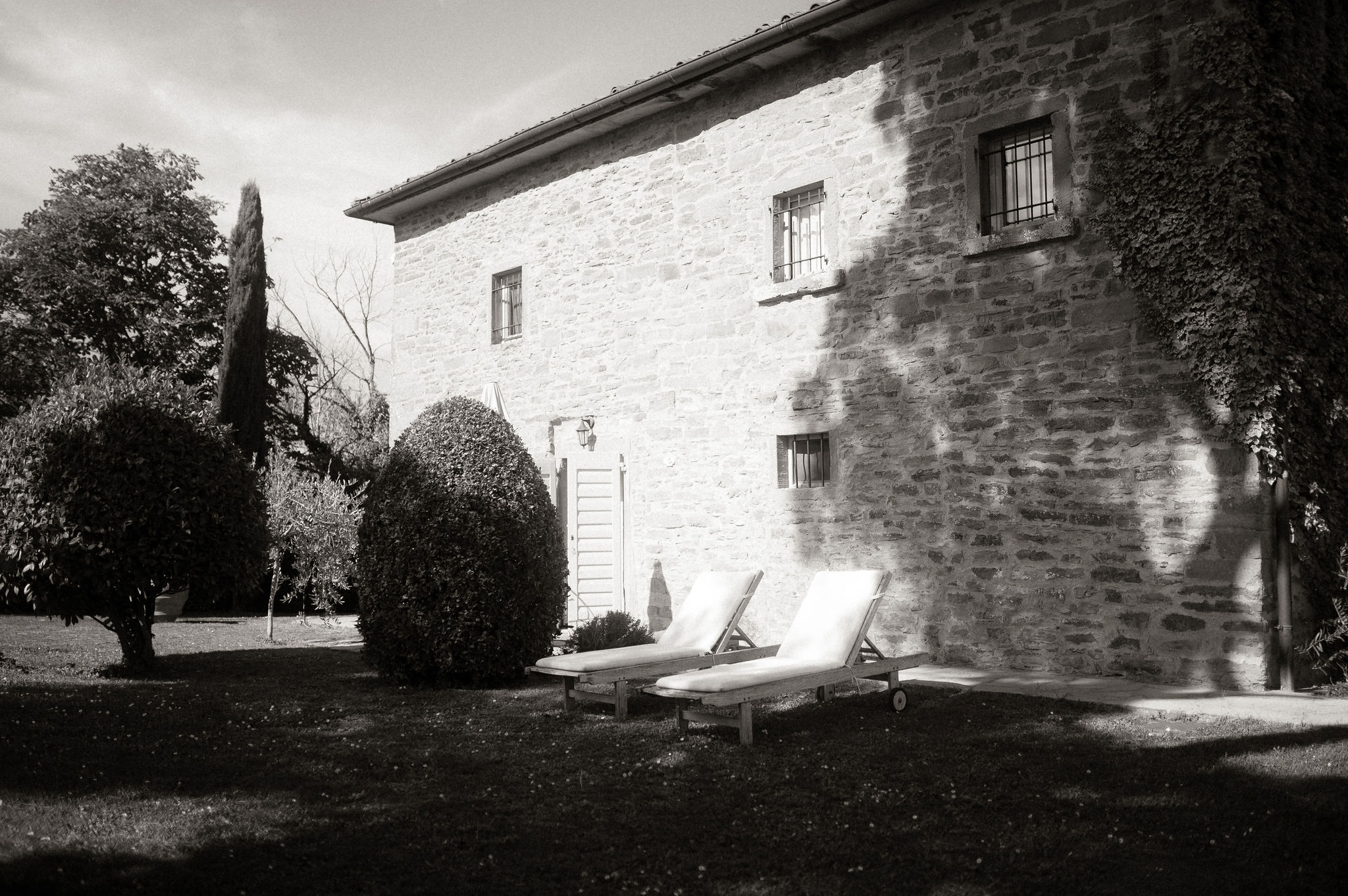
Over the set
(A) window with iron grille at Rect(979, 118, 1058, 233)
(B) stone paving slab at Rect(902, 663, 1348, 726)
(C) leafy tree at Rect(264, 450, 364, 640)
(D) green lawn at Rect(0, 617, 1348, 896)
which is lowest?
(D) green lawn at Rect(0, 617, 1348, 896)

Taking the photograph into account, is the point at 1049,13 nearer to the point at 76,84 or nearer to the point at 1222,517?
the point at 1222,517

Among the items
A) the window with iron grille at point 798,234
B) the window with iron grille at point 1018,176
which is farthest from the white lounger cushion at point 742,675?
the window with iron grille at point 798,234

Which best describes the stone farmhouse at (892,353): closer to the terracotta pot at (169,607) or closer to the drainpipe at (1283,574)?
the drainpipe at (1283,574)

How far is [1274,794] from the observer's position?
4477 mm

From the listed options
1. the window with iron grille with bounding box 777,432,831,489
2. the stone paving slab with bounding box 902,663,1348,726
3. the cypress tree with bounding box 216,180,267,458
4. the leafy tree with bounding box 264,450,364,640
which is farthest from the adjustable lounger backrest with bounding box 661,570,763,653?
the cypress tree with bounding box 216,180,267,458

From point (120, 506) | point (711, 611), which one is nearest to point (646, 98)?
point (711, 611)

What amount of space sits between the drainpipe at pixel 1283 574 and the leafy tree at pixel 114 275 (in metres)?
21.0

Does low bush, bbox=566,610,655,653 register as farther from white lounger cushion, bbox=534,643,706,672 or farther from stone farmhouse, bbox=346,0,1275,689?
stone farmhouse, bbox=346,0,1275,689

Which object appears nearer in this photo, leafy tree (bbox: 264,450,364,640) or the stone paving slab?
the stone paving slab

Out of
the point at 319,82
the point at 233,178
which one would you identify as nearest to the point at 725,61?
the point at 319,82

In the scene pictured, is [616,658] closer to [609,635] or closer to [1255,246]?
[609,635]

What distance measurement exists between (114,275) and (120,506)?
17992 millimetres

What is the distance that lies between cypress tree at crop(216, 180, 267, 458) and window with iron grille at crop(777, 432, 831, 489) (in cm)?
1289

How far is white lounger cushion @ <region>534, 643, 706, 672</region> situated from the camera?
6715 millimetres
